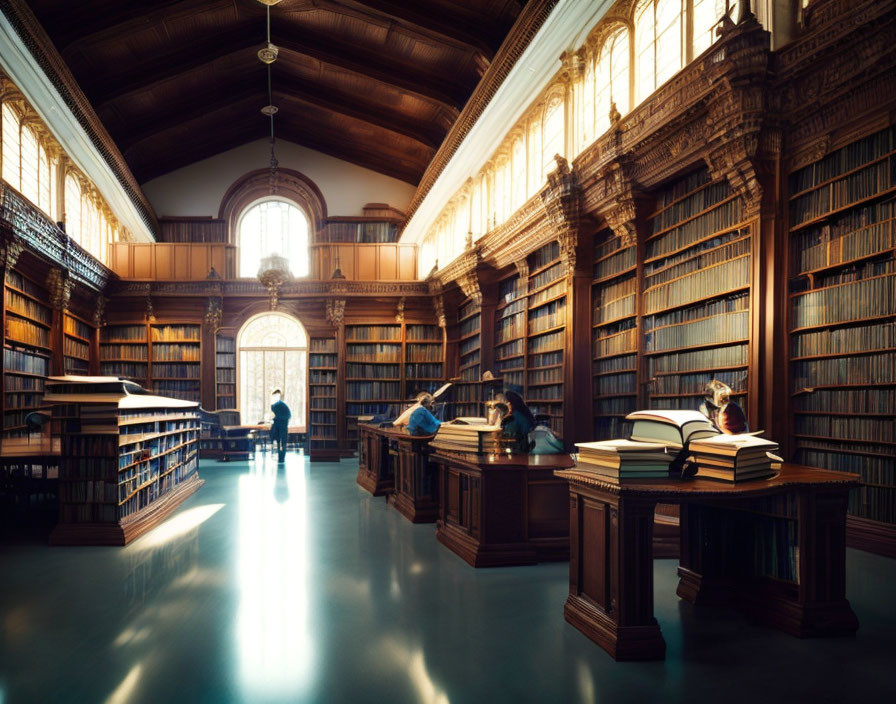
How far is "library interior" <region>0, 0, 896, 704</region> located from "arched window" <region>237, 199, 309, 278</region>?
108 inches

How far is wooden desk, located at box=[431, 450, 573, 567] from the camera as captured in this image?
4.52 meters

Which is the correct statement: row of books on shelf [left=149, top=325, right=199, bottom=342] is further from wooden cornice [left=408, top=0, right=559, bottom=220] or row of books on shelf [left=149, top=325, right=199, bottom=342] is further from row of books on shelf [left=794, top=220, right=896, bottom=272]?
row of books on shelf [left=794, top=220, right=896, bottom=272]

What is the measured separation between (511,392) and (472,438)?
50 cm

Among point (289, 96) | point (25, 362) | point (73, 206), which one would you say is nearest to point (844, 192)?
point (25, 362)

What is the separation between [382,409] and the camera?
13875mm

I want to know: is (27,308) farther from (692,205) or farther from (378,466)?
(692,205)

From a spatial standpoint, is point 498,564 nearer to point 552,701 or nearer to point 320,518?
point 552,701

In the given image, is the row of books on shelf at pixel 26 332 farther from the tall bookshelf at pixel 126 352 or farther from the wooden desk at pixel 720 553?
the wooden desk at pixel 720 553

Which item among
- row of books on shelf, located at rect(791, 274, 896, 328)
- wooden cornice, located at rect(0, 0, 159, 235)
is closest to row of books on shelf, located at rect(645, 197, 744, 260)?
row of books on shelf, located at rect(791, 274, 896, 328)

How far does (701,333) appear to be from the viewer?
5.51m

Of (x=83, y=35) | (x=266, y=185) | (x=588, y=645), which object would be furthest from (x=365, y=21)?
(x=588, y=645)

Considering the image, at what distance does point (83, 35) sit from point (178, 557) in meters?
8.99

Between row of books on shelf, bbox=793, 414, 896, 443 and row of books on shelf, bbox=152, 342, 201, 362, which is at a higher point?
row of books on shelf, bbox=152, 342, 201, 362

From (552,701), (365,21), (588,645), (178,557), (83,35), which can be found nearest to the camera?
(552,701)
